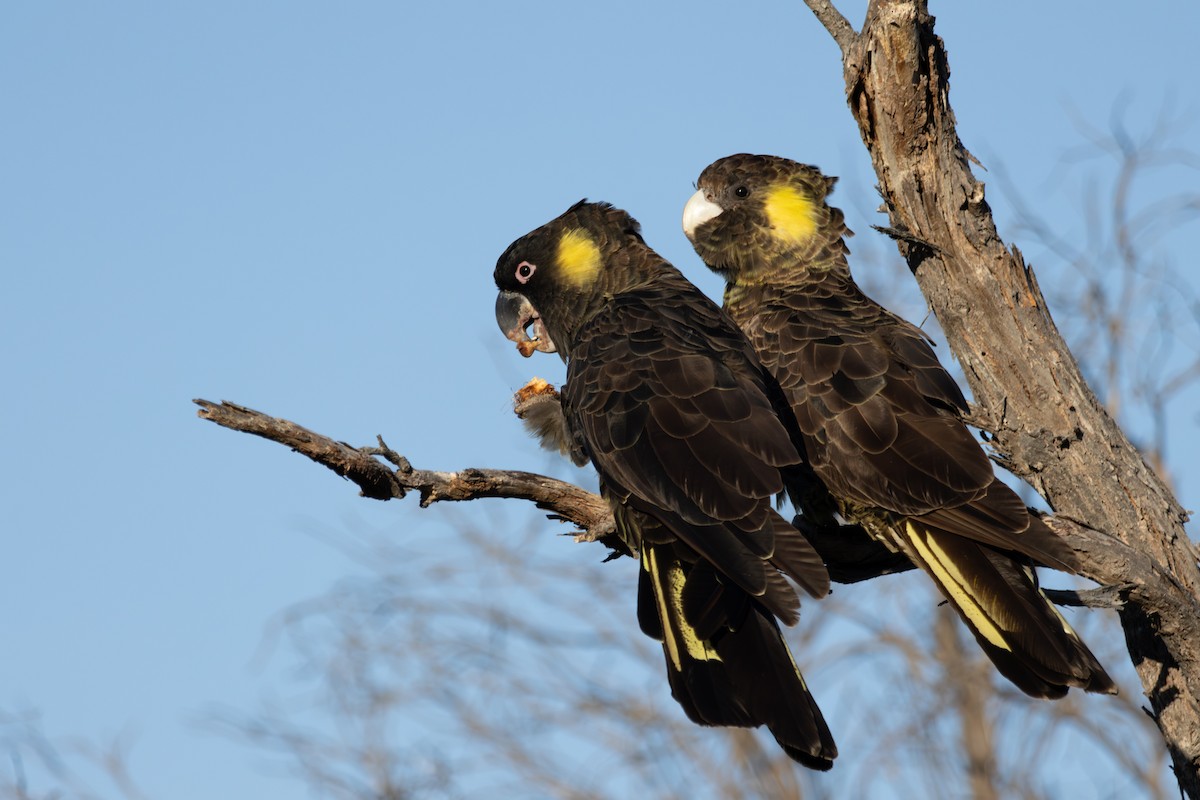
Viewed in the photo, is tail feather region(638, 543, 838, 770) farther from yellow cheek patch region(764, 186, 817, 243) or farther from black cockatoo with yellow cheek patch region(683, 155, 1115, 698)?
yellow cheek patch region(764, 186, 817, 243)

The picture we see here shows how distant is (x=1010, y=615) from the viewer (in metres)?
5.03

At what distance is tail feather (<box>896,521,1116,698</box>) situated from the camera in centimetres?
481

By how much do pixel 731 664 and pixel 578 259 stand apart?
285cm

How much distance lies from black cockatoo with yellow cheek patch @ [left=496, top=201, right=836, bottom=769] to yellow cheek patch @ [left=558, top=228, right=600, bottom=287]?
0.33 meters

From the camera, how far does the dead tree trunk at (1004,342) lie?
516 cm

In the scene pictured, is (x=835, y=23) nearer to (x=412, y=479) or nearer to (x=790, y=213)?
(x=790, y=213)

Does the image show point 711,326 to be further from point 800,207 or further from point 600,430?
point 800,207

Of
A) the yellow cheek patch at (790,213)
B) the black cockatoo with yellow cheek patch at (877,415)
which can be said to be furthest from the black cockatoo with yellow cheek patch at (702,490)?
the yellow cheek patch at (790,213)

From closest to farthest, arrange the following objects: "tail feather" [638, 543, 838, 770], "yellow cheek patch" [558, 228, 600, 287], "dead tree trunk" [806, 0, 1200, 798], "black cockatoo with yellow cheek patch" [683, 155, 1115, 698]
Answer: "tail feather" [638, 543, 838, 770] < "black cockatoo with yellow cheek patch" [683, 155, 1115, 698] < "dead tree trunk" [806, 0, 1200, 798] < "yellow cheek patch" [558, 228, 600, 287]

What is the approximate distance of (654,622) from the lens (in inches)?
208

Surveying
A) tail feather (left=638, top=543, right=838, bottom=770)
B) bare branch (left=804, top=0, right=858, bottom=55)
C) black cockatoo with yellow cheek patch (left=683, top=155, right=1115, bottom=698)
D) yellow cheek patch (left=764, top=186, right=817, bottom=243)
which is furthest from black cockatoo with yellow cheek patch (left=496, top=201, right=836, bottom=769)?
bare branch (left=804, top=0, right=858, bottom=55)

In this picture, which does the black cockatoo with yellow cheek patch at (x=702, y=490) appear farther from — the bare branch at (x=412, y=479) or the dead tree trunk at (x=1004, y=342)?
the dead tree trunk at (x=1004, y=342)

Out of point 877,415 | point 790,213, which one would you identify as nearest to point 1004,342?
point 877,415

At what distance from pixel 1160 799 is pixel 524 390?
18.5ft
